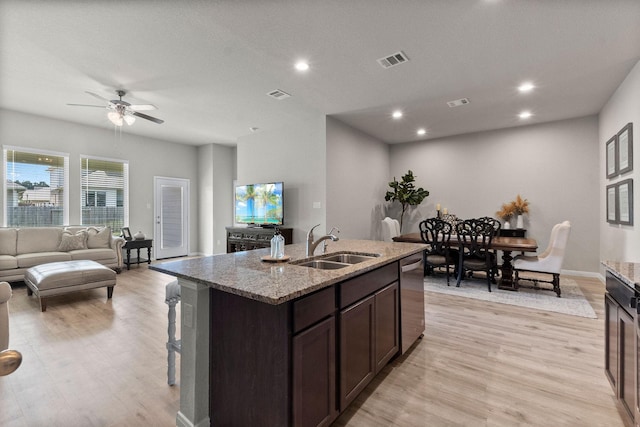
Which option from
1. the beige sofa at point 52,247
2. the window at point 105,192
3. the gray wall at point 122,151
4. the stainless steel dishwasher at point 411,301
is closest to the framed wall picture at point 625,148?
the stainless steel dishwasher at point 411,301

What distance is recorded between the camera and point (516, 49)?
3023 mm

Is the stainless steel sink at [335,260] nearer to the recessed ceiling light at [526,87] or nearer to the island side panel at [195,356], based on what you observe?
the island side panel at [195,356]

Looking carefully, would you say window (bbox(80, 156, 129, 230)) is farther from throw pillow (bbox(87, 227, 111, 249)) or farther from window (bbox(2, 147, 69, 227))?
throw pillow (bbox(87, 227, 111, 249))

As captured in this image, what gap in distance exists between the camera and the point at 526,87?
3.96 metres

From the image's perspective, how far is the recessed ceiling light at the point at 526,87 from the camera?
152 inches

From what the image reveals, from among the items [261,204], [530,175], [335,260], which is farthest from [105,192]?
[530,175]

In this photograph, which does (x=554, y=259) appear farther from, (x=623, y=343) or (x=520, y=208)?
(x=623, y=343)

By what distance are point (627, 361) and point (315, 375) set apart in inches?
62.4

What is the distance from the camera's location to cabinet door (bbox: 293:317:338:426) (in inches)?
52.6

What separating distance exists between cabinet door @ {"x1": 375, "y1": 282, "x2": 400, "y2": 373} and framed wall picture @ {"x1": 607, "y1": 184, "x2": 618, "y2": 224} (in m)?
3.87

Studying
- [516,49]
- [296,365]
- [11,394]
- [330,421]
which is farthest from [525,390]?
[11,394]

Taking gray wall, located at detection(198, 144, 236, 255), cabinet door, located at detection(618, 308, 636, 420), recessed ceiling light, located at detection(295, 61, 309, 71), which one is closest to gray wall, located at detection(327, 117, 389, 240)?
recessed ceiling light, located at detection(295, 61, 309, 71)

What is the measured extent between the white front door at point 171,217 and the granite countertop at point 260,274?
19.2ft

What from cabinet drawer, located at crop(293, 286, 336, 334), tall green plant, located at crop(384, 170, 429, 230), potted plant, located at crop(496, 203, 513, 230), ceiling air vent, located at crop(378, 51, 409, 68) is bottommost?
cabinet drawer, located at crop(293, 286, 336, 334)
